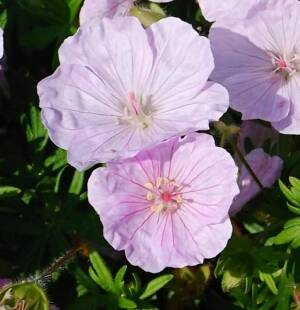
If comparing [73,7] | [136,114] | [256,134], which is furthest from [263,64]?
[73,7]

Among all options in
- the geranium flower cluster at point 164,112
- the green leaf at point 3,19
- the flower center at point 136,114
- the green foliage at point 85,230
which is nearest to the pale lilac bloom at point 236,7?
the geranium flower cluster at point 164,112

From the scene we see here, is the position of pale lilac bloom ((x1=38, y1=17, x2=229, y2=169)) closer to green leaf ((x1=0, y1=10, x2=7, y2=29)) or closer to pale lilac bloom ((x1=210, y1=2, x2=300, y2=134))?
pale lilac bloom ((x1=210, y1=2, x2=300, y2=134))

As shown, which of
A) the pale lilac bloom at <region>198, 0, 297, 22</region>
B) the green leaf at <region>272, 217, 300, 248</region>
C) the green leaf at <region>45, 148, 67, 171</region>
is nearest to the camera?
the green leaf at <region>272, 217, 300, 248</region>

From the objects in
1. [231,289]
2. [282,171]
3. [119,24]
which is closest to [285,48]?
[282,171]

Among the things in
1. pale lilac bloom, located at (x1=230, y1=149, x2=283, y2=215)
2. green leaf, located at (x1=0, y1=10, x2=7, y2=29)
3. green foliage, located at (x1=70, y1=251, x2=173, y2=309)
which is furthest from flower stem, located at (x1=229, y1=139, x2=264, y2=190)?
green leaf, located at (x1=0, y1=10, x2=7, y2=29)

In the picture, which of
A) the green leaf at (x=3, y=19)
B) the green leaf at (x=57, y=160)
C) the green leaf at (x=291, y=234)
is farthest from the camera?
the green leaf at (x=3, y=19)

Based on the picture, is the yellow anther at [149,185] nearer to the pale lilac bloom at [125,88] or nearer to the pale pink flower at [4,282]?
the pale lilac bloom at [125,88]
